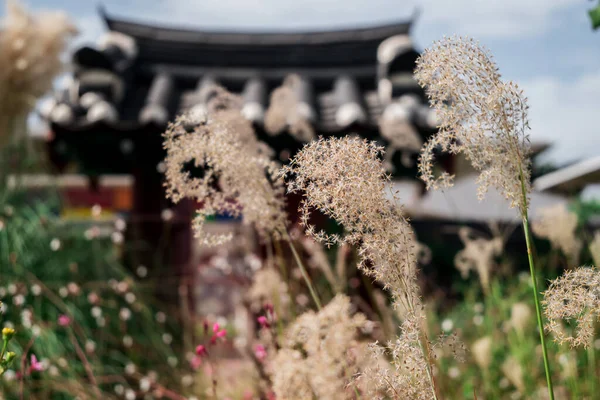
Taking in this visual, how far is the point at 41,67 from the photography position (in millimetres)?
3031

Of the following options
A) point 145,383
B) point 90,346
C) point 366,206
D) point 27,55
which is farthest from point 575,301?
point 27,55

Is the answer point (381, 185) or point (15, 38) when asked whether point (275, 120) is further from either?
point (15, 38)

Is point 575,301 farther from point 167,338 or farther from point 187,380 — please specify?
point 167,338

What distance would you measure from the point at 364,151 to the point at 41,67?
287 cm

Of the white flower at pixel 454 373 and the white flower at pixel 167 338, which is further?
the white flower at pixel 167 338

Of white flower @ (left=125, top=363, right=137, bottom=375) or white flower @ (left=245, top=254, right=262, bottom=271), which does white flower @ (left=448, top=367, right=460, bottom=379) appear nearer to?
white flower @ (left=245, top=254, right=262, bottom=271)

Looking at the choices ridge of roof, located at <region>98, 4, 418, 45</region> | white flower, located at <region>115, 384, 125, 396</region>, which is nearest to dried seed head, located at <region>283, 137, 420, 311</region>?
white flower, located at <region>115, 384, 125, 396</region>

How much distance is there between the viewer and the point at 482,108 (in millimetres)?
748

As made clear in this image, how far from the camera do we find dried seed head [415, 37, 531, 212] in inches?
29.2

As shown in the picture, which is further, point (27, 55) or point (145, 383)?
point (27, 55)

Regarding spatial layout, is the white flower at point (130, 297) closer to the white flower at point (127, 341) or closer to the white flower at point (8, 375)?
the white flower at point (127, 341)

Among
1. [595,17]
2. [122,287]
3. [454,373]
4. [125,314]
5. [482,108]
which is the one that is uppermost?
[595,17]

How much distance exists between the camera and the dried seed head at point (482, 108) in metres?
0.74

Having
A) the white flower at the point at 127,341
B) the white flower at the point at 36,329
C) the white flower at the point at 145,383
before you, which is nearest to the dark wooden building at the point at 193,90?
the white flower at the point at 127,341
